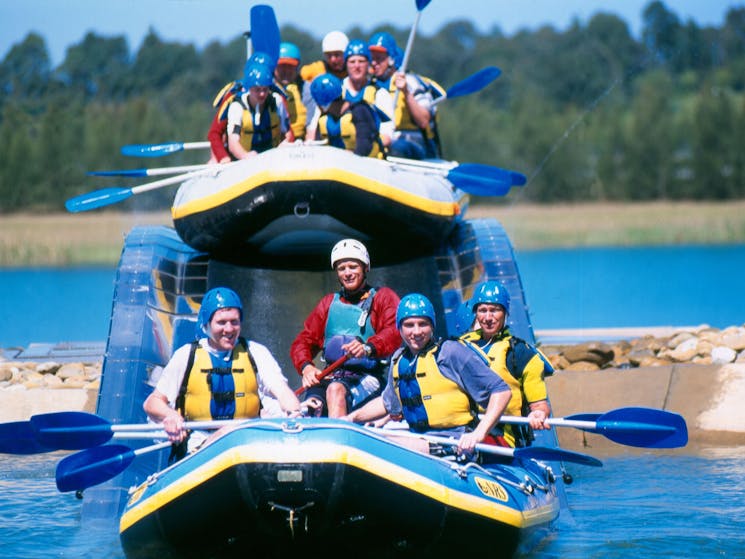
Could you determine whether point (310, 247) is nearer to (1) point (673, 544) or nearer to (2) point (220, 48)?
(1) point (673, 544)

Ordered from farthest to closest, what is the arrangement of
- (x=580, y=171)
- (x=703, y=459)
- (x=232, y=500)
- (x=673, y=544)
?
(x=580, y=171)
(x=703, y=459)
(x=673, y=544)
(x=232, y=500)

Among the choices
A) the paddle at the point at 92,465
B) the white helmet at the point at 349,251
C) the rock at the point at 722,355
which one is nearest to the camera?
the paddle at the point at 92,465

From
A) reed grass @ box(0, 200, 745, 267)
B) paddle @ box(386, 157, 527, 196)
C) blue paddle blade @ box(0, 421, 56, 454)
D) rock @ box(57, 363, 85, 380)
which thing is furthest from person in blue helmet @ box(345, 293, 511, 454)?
reed grass @ box(0, 200, 745, 267)

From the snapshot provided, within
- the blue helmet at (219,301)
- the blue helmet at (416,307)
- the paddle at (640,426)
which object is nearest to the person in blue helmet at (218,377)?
the blue helmet at (219,301)

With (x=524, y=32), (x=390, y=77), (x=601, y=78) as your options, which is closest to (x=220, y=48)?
(x=601, y=78)

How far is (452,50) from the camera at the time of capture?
49.9m

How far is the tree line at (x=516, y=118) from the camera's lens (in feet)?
75.0

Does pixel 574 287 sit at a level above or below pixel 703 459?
above

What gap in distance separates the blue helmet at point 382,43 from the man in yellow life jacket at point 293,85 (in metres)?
0.54

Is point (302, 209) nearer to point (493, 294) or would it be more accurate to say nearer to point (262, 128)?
point (262, 128)

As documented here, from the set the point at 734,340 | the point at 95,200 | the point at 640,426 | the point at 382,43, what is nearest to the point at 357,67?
the point at 382,43

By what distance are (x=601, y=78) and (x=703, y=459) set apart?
2988 centimetres

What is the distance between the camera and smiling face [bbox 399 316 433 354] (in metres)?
5.86

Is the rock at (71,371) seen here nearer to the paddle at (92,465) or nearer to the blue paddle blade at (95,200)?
the blue paddle blade at (95,200)
